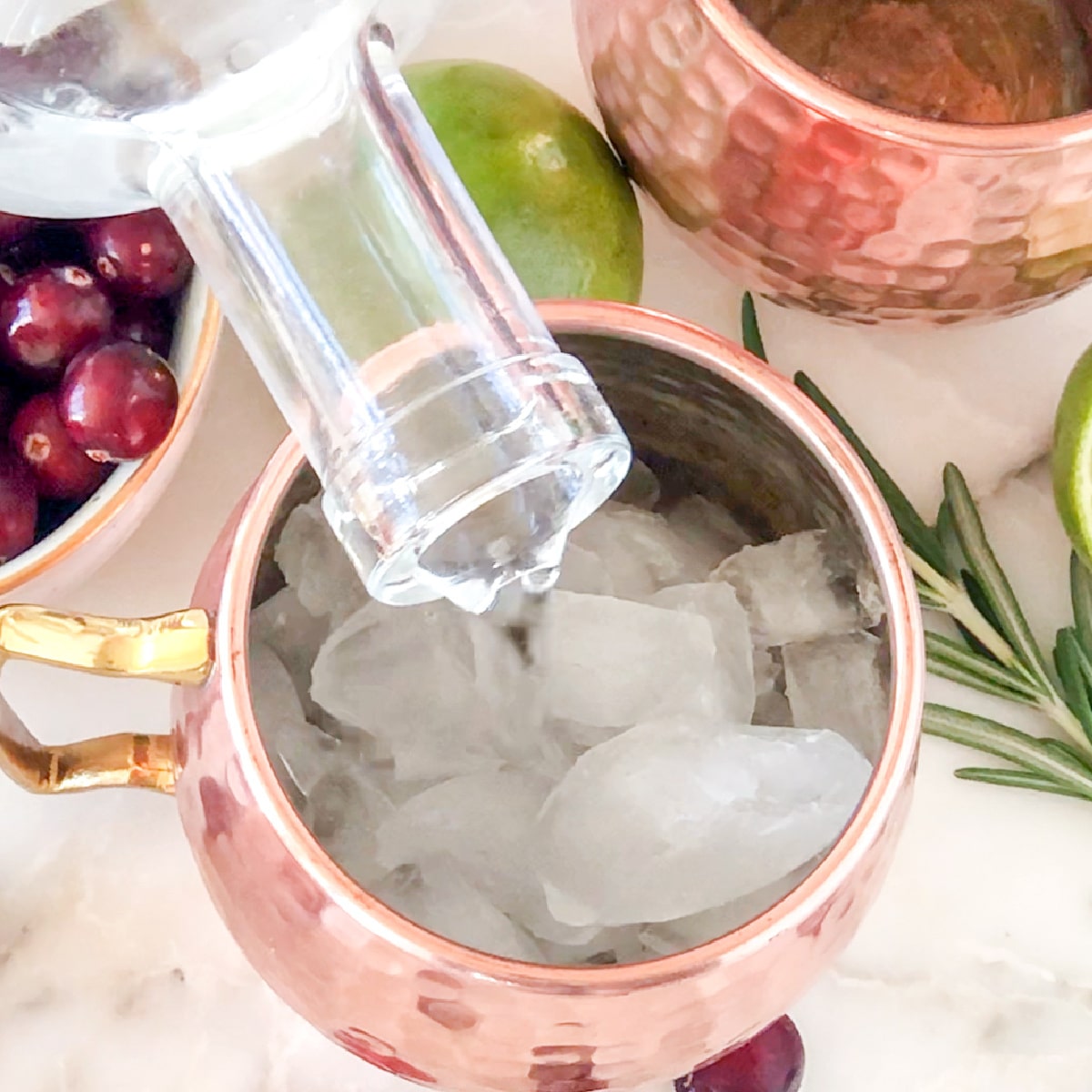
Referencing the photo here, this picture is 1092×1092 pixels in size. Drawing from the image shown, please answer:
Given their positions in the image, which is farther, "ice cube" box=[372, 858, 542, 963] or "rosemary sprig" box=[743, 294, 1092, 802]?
"rosemary sprig" box=[743, 294, 1092, 802]

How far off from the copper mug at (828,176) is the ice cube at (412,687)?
150 millimetres

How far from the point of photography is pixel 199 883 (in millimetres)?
482

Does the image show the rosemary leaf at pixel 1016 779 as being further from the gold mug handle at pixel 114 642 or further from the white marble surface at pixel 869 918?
the gold mug handle at pixel 114 642

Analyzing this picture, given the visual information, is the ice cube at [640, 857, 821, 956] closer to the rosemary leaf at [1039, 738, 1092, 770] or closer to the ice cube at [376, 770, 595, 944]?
the ice cube at [376, 770, 595, 944]

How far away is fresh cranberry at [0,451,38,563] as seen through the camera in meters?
0.42

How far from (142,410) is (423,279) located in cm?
13

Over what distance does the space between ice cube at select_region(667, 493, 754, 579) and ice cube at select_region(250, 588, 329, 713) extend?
114 mm

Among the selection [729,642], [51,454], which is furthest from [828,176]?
[51,454]

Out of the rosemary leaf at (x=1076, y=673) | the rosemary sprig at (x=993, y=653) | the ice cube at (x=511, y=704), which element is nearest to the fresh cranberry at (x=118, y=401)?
the ice cube at (x=511, y=704)

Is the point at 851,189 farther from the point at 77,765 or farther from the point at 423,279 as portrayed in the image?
the point at 77,765

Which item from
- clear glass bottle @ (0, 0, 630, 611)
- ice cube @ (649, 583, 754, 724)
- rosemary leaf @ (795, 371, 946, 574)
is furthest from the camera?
rosemary leaf @ (795, 371, 946, 574)

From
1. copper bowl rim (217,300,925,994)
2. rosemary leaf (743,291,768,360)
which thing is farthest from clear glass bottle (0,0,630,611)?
rosemary leaf (743,291,768,360)

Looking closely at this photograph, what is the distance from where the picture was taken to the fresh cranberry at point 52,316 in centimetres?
43

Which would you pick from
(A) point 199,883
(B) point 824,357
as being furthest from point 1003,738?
(A) point 199,883
